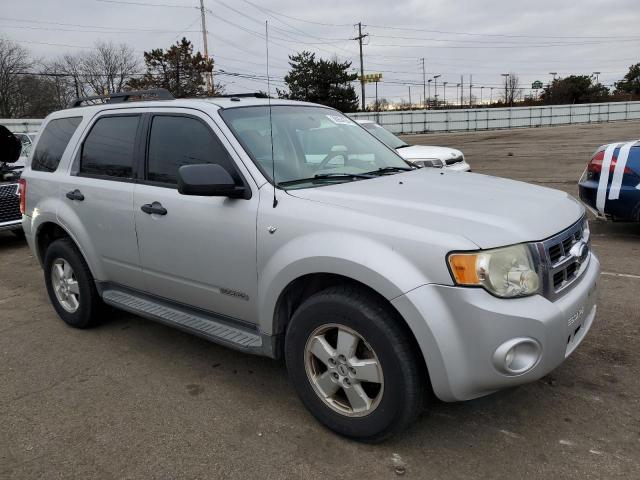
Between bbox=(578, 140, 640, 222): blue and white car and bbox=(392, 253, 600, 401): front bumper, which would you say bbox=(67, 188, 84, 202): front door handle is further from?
bbox=(578, 140, 640, 222): blue and white car

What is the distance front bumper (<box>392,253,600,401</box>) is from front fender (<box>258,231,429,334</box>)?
0.09m

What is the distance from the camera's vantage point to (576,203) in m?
3.19

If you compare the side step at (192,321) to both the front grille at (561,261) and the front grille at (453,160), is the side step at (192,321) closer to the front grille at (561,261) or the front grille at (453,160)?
the front grille at (561,261)

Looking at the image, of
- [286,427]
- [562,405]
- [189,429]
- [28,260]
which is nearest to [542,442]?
[562,405]

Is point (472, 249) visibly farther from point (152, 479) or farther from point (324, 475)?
point (152, 479)

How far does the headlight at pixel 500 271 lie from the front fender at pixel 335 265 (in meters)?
0.16

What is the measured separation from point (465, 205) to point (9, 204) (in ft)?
25.2

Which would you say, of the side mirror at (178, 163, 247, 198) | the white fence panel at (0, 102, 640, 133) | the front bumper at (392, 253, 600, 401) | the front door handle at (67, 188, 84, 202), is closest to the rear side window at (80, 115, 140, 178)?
the front door handle at (67, 188, 84, 202)

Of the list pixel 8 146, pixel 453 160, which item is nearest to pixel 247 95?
pixel 8 146

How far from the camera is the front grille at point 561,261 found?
98.4 inches

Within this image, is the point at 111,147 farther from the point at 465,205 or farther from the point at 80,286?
the point at 465,205

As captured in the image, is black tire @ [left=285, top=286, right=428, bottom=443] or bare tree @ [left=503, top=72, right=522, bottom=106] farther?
bare tree @ [left=503, top=72, right=522, bottom=106]

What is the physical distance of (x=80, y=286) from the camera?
4.39 meters

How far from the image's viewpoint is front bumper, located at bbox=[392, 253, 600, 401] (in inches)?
91.7
